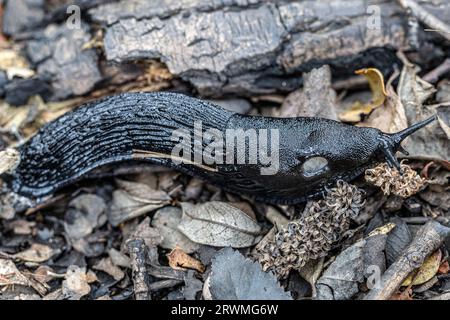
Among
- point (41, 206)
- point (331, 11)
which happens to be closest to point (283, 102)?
point (331, 11)

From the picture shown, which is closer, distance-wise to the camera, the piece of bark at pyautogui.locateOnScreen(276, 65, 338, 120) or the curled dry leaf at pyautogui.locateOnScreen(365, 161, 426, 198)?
the curled dry leaf at pyautogui.locateOnScreen(365, 161, 426, 198)

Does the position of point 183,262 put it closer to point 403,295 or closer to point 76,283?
point 76,283

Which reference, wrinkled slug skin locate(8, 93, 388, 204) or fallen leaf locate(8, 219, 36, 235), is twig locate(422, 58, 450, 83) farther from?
fallen leaf locate(8, 219, 36, 235)

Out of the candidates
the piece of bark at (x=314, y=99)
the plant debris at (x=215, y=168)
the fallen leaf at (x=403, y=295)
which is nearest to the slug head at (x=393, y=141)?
the plant debris at (x=215, y=168)

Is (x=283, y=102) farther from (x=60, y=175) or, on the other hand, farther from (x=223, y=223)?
(x=60, y=175)

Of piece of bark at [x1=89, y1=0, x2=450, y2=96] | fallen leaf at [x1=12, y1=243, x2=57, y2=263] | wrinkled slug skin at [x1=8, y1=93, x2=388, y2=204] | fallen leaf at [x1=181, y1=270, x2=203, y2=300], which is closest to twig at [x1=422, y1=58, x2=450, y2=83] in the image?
piece of bark at [x1=89, y1=0, x2=450, y2=96]

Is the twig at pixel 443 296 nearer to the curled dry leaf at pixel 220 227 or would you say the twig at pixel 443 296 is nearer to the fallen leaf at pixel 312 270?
the fallen leaf at pixel 312 270
